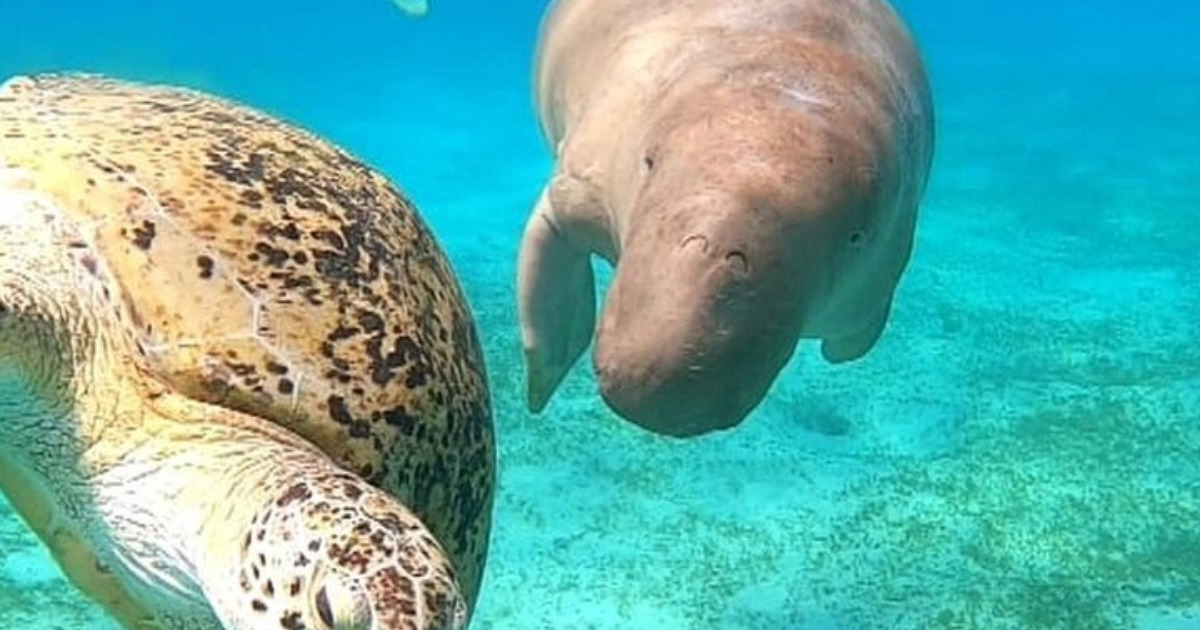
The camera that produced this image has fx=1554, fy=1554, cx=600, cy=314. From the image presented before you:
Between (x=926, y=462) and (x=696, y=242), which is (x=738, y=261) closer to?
(x=696, y=242)

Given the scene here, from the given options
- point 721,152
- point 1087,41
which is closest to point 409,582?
point 721,152

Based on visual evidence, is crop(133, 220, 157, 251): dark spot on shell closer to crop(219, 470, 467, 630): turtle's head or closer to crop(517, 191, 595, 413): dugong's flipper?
crop(219, 470, 467, 630): turtle's head

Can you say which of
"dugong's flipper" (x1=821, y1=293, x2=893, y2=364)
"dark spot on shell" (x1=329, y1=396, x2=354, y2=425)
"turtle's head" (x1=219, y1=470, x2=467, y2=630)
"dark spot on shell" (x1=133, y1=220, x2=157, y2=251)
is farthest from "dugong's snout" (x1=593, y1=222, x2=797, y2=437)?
"dugong's flipper" (x1=821, y1=293, x2=893, y2=364)

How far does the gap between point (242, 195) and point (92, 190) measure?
0.94 ft

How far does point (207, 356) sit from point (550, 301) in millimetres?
3455

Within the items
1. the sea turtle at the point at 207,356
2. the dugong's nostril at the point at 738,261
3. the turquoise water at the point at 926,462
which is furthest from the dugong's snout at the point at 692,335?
the turquoise water at the point at 926,462

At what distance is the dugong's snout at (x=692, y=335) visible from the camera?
11.8 feet

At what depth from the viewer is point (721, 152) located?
3.98 metres

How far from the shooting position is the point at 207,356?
275 centimetres

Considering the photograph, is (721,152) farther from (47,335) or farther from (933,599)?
(933,599)

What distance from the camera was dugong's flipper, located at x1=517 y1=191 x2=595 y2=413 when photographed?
5.93 meters

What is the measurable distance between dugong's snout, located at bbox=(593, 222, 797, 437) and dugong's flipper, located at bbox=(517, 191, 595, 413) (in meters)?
2.10

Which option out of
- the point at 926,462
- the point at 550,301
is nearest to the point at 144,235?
the point at 550,301

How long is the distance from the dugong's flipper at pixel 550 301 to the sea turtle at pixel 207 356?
2535 millimetres
